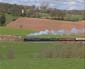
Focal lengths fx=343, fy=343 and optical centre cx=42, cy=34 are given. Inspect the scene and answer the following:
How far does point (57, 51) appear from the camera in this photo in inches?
651

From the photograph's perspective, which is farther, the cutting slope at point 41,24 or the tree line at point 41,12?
the tree line at point 41,12

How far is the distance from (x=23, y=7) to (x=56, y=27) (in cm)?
3167

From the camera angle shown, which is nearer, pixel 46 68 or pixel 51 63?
pixel 46 68

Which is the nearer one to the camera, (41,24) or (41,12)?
(41,24)

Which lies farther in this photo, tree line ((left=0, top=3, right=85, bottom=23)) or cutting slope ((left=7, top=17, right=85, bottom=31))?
tree line ((left=0, top=3, right=85, bottom=23))

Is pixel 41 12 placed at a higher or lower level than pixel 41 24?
lower

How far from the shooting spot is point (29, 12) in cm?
8712

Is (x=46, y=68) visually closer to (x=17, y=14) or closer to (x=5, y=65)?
(x=5, y=65)

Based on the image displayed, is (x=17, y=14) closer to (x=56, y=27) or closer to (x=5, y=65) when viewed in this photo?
(x=56, y=27)

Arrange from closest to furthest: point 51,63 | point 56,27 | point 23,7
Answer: point 51,63 → point 56,27 → point 23,7

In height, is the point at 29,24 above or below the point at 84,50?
below

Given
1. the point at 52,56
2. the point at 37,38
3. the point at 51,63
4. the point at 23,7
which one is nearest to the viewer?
the point at 51,63

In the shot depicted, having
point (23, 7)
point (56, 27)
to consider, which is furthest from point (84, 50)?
point (23, 7)

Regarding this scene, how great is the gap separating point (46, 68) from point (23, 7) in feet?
279
